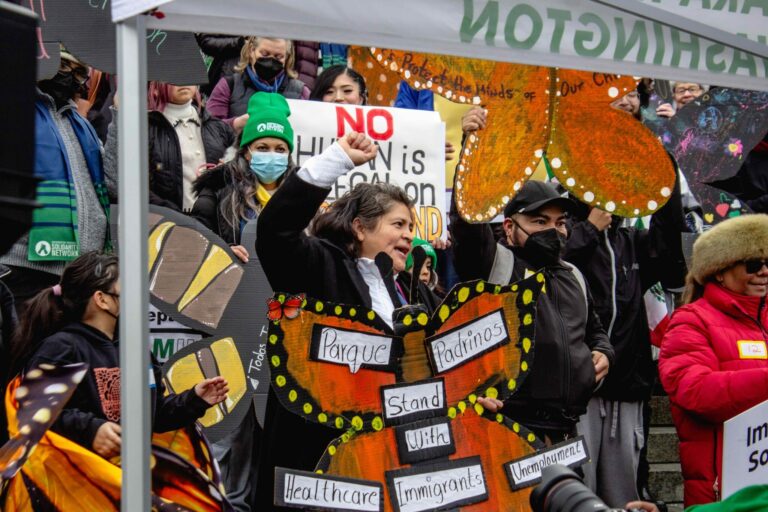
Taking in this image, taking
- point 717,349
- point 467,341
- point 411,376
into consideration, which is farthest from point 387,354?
point 717,349

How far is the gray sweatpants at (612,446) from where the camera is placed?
230 inches

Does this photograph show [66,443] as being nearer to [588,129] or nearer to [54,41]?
[54,41]

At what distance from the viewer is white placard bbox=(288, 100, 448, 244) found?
6121 millimetres

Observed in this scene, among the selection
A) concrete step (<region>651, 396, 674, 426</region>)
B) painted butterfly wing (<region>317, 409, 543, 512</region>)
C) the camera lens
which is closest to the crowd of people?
painted butterfly wing (<region>317, 409, 543, 512</region>)

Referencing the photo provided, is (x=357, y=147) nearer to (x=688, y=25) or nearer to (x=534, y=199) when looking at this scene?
(x=688, y=25)

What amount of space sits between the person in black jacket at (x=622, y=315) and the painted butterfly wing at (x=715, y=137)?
332 mm

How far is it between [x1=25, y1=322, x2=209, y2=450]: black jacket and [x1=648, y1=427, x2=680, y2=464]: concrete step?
3.34m

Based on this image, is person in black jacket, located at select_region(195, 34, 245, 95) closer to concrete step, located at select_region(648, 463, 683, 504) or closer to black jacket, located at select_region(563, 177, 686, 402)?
black jacket, located at select_region(563, 177, 686, 402)

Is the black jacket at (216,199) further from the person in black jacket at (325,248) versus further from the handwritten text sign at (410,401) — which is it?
the handwritten text sign at (410,401)

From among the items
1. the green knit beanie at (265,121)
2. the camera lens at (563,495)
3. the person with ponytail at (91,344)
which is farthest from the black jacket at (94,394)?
the camera lens at (563,495)

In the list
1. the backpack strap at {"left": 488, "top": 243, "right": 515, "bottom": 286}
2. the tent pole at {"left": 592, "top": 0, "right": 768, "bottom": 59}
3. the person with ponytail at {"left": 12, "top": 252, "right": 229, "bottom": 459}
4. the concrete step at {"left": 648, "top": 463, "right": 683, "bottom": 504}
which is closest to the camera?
the tent pole at {"left": 592, "top": 0, "right": 768, "bottom": 59}

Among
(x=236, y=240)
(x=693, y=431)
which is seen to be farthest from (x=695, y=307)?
(x=236, y=240)

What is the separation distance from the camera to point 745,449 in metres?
4.56

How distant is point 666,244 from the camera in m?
6.48
